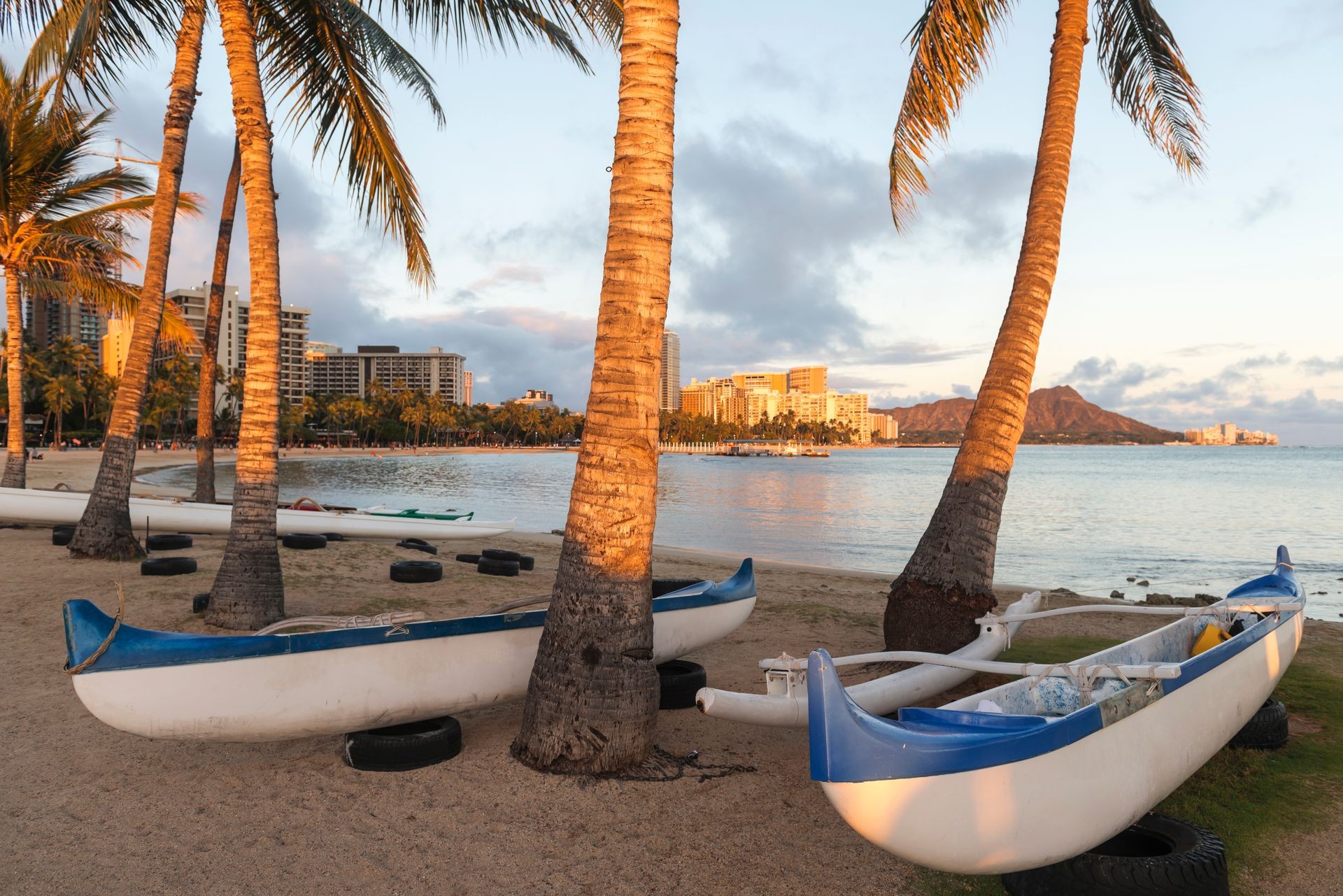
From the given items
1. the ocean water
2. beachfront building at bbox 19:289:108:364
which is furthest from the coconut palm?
beachfront building at bbox 19:289:108:364

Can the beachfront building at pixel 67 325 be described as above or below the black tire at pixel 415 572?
above

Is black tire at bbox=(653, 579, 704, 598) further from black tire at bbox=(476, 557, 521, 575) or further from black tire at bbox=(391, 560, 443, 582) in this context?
black tire at bbox=(476, 557, 521, 575)

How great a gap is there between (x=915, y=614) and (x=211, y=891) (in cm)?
488

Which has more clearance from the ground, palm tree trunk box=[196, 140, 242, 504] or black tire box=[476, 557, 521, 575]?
palm tree trunk box=[196, 140, 242, 504]

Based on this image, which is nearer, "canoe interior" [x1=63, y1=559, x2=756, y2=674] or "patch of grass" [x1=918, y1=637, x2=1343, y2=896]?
"patch of grass" [x1=918, y1=637, x2=1343, y2=896]

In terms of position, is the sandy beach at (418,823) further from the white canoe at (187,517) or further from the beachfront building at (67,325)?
the beachfront building at (67,325)

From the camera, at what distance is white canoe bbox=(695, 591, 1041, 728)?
428 cm

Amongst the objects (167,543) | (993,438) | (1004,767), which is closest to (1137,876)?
(1004,767)

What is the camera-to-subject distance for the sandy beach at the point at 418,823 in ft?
11.7

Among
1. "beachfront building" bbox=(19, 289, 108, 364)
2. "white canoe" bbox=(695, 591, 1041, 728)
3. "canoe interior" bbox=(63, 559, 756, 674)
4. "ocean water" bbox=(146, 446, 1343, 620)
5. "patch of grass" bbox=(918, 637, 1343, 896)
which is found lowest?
→ "ocean water" bbox=(146, 446, 1343, 620)

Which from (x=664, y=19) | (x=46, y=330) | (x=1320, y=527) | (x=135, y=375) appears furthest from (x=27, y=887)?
(x=46, y=330)

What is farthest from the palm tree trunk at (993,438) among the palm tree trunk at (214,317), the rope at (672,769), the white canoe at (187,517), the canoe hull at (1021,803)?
the palm tree trunk at (214,317)

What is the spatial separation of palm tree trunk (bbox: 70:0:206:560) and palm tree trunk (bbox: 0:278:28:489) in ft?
23.0

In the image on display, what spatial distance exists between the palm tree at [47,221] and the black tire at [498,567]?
9169 millimetres
